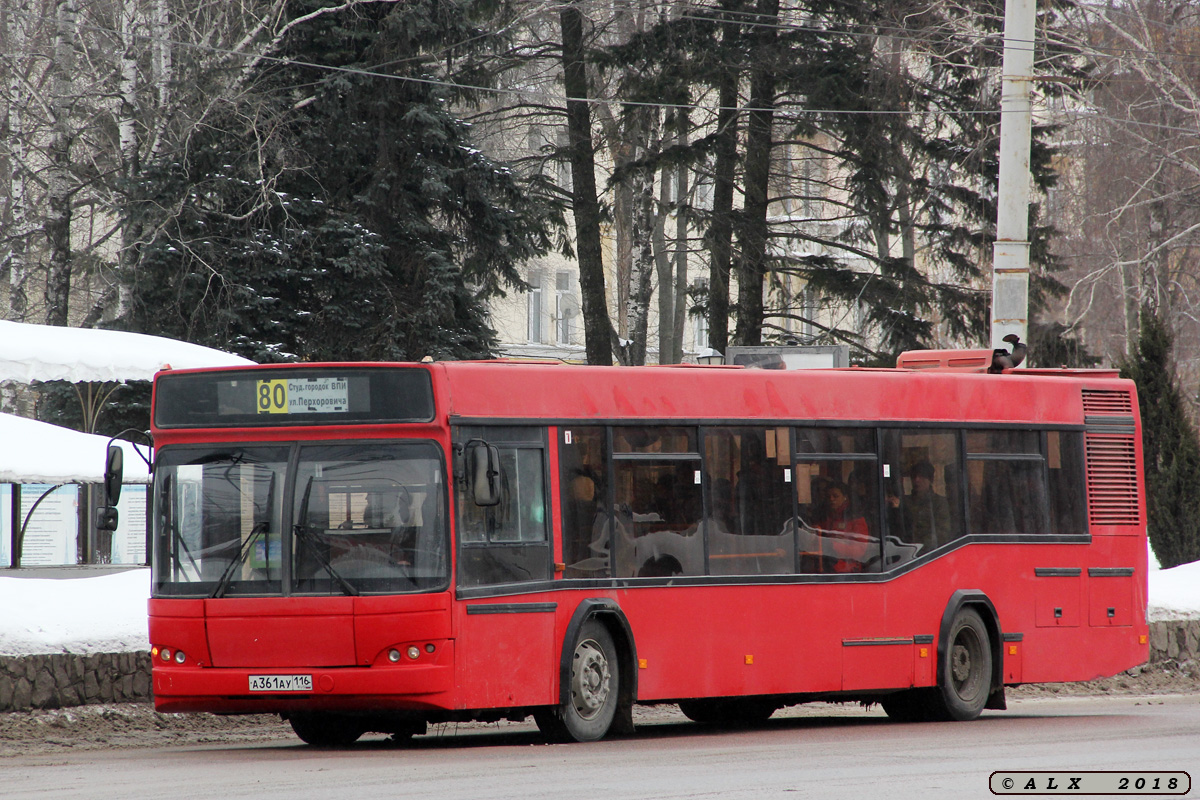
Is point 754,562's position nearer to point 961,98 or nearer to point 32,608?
point 32,608

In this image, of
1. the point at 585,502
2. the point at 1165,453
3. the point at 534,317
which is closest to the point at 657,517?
the point at 585,502

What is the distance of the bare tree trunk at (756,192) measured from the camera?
30422 millimetres

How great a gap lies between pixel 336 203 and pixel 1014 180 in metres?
14.9

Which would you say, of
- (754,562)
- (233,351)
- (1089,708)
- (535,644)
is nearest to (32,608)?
(535,644)

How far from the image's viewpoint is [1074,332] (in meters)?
32.5

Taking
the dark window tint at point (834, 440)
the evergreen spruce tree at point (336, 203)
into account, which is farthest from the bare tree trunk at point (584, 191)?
the dark window tint at point (834, 440)

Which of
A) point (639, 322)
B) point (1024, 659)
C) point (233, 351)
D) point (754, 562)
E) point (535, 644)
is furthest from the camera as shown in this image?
point (639, 322)

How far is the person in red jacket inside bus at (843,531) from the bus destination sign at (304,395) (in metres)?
4.08

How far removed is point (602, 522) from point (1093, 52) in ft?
64.2

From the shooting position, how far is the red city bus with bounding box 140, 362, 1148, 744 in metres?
11.0

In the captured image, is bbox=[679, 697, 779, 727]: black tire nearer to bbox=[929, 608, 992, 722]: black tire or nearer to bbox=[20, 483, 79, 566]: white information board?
bbox=[929, 608, 992, 722]: black tire

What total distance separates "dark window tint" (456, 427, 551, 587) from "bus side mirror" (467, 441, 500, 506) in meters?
0.27

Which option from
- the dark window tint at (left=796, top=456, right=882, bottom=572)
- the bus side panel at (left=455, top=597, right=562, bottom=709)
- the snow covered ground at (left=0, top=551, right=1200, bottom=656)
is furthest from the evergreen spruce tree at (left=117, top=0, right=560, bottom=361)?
the bus side panel at (left=455, top=597, right=562, bottom=709)

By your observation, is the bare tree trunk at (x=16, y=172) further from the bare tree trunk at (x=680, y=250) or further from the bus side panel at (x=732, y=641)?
the bus side panel at (x=732, y=641)
